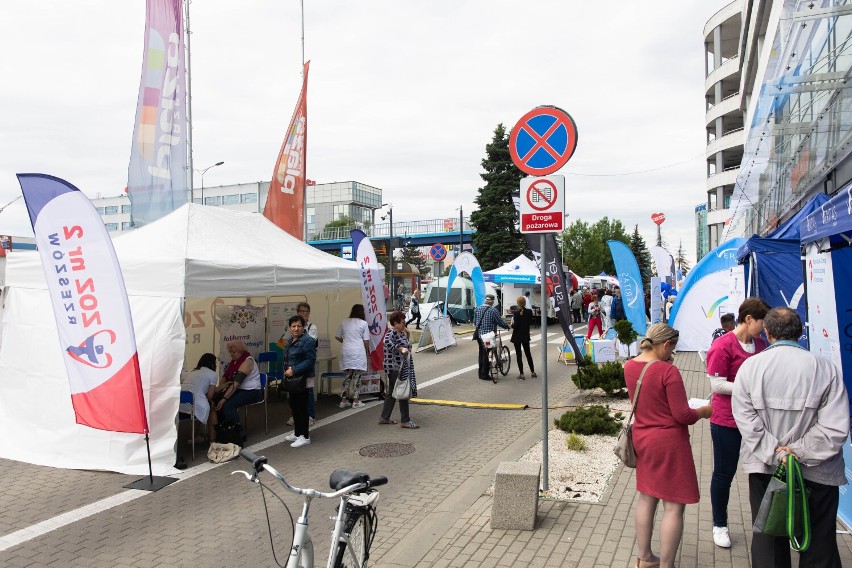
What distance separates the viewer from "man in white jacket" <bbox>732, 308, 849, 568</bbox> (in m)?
3.26

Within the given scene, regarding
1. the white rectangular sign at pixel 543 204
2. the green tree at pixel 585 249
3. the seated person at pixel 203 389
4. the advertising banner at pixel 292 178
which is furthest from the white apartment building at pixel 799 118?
the green tree at pixel 585 249

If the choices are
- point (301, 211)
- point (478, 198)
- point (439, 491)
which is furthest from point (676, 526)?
point (478, 198)

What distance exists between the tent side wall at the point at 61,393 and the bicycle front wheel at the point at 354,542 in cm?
427

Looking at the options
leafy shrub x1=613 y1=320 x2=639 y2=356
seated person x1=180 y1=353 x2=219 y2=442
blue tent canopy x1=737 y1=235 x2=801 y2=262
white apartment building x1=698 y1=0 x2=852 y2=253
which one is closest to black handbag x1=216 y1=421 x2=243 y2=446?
seated person x1=180 y1=353 x2=219 y2=442

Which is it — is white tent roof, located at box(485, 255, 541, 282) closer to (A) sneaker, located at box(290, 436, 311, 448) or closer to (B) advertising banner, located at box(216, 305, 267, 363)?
(B) advertising banner, located at box(216, 305, 267, 363)

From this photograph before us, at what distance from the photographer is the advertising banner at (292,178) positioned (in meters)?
14.0

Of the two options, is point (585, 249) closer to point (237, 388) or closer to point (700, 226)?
point (700, 226)

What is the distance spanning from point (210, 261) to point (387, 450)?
3.21 meters

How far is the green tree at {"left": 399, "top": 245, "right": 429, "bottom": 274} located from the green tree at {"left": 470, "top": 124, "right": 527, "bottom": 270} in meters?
17.3

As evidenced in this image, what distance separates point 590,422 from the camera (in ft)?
25.9

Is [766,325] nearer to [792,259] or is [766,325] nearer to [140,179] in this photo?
[792,259]

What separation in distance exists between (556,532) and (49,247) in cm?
568

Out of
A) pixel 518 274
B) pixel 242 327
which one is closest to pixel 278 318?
pixel 242 327

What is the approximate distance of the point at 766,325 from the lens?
3.53 m
